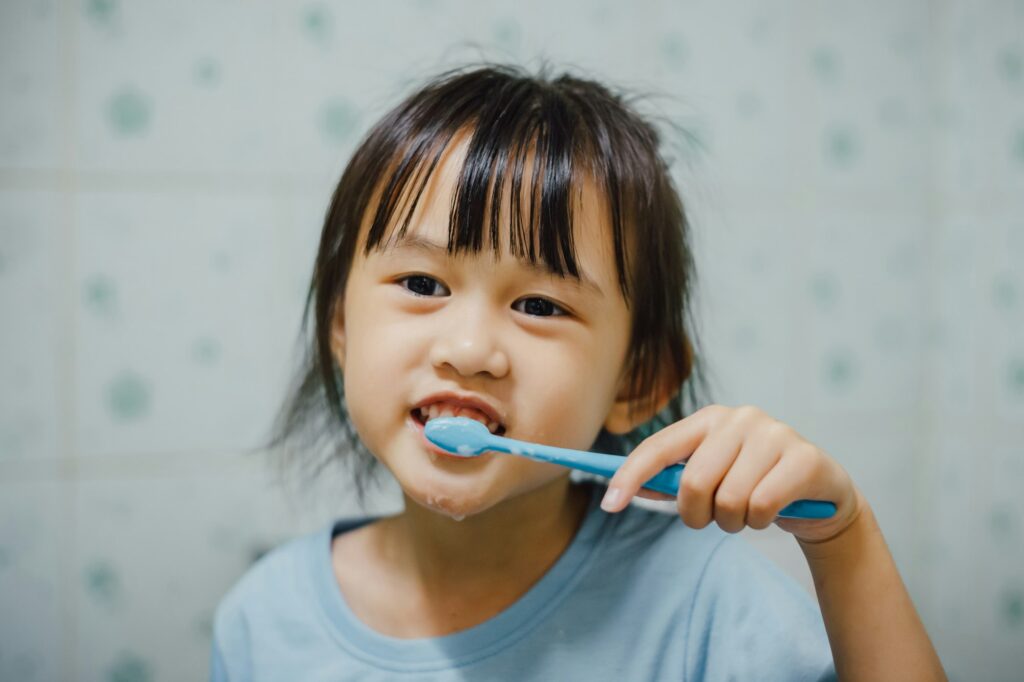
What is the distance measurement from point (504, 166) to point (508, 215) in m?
0.04

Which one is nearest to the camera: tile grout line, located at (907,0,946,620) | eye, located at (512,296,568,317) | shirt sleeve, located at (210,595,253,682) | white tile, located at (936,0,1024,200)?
eye, located at (512,296,568,317)

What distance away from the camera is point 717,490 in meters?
0.42

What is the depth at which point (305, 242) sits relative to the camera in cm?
85

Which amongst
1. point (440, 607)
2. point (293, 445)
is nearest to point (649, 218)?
point (440, 607)

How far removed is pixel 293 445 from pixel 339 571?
21 cm

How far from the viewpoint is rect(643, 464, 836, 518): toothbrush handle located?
17.1 inches

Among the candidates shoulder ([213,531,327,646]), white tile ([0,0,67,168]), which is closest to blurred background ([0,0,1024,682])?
white tile ([0,0,67,168])

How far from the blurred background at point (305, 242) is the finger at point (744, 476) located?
1.40 feet

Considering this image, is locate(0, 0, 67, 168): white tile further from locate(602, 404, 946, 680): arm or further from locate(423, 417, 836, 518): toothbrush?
locate(602, 404, 946, 680): arm

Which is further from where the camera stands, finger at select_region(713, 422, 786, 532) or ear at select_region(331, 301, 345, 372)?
ear at select_region(331, 301, 345, 372)

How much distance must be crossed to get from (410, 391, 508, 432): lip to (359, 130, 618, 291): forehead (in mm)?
87

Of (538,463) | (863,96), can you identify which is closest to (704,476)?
(538,463)

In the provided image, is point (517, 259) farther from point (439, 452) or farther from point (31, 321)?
point (31, 321)

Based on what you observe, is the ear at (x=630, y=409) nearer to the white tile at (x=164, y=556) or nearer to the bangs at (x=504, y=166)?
the bangs at (x=504, y=166)
